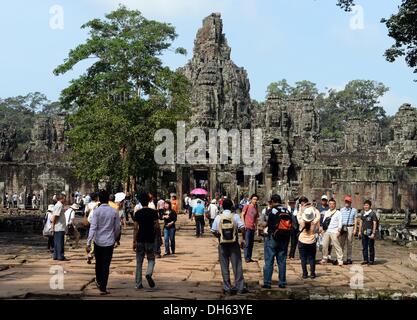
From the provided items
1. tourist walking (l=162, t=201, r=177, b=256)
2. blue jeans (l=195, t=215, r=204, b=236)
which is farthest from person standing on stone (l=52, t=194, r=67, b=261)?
→ blue jeans (l=195, t=215, r=204, b=236)

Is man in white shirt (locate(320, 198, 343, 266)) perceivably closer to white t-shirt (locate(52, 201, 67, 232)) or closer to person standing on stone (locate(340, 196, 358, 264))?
person standing on stone (locate(340, 196, 358, 264))

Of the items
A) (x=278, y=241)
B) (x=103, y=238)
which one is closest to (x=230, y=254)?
(x=278, y=241)

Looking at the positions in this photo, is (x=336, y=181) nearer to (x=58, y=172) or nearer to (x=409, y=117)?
(x=409, y=117)

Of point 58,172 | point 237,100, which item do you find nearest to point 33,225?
point 58,172

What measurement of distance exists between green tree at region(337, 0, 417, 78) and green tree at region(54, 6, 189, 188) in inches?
364

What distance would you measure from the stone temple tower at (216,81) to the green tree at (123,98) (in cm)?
2083

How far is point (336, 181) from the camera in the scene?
29.0 m

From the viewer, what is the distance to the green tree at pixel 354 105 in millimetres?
104000

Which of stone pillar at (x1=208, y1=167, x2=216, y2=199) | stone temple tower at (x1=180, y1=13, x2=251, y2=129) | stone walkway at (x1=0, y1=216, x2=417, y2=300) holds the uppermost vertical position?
stone temple tower at (x1=180, y1=13, x2=251, y2=129)

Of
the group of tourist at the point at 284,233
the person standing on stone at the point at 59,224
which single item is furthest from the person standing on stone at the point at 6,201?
the group of tourist at the point at 284,233

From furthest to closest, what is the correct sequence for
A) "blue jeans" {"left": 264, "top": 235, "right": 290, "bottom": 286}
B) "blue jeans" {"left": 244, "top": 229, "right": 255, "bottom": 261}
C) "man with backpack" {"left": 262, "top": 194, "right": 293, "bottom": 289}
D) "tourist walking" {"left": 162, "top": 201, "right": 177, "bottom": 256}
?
1. "tourist walking" {"left": 162, "top": 201, "right": 177, "bottom": 256}
2. "blue jeans" {"left": 244, "top": 229, "right": 255, "bottom": 261}
3. "blue jeans" {"left": 264, "top": 235, "right": 290, "bottom": 286}
4. "man with backpack" {"left": 262, "top": 194, "right": 293, "bottom": 289}

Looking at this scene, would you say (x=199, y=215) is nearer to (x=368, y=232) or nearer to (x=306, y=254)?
(x=368, y=232)

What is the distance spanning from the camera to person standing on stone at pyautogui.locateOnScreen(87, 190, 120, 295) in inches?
360
